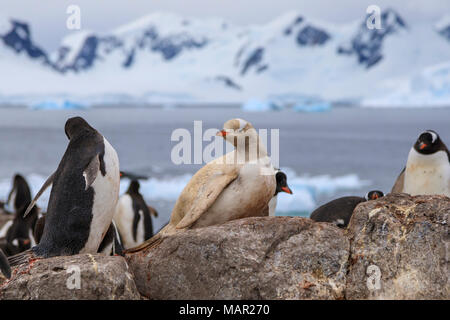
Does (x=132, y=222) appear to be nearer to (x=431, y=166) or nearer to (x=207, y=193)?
(x=431, y=166)

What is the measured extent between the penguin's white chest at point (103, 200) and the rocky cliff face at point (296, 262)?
23.5 inches

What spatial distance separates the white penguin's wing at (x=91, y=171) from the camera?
396cm

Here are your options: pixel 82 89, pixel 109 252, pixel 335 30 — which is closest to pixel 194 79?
pixel 82 89

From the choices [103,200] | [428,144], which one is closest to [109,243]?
[103,200]

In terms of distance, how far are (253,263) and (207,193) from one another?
2.33ft

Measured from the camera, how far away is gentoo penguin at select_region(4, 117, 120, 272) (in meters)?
4.05

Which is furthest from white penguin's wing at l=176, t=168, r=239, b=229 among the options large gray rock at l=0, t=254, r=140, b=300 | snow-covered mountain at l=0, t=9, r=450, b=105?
snow-covered mountain at l=0, t=9, r=450, b=105

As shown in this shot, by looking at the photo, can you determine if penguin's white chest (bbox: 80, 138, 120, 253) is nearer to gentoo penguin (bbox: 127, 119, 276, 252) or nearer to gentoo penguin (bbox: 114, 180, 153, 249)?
gentoo penguin (bbox: 127, 119, 276, 252)

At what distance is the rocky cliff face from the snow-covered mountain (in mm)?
108140

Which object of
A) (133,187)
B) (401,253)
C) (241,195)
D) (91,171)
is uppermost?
(91,171)

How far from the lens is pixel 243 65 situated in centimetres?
17238

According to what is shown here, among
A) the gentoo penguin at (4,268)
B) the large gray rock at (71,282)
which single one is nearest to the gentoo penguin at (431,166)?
the large gray rock at (71,282)

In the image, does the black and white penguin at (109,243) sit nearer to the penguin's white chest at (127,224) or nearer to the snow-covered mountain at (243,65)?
the penguin's white chest at (127,224)

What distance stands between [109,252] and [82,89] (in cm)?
14807
